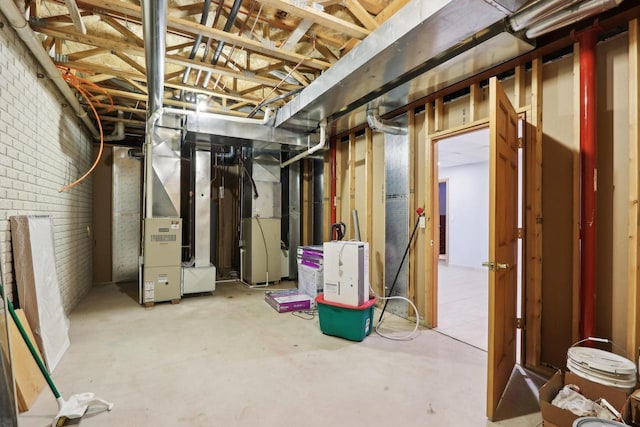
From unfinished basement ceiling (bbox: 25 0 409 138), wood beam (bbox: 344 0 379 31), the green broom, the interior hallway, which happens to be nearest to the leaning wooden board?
the green broom

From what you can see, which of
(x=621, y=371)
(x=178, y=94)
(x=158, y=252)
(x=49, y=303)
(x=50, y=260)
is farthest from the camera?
(x=178, y=94)

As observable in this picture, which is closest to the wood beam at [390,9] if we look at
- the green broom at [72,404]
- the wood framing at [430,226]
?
the wood framing at [430,226]

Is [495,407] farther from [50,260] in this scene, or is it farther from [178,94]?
[178,94]

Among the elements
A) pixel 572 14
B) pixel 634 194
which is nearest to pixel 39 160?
pixel 572 14

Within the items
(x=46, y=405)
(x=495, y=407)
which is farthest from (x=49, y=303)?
(x=495, y=407)

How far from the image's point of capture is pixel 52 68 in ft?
9.41

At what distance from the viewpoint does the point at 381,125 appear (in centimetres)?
363

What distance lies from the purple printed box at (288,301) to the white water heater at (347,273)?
2.90 ft

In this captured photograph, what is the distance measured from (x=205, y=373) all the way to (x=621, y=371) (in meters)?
2.62

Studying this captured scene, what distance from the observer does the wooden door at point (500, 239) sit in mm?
1806

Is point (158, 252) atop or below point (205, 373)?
atop

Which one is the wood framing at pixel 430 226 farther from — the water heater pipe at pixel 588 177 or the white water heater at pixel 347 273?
the water heater pipe at pixel 588 177

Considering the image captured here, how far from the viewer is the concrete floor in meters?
1.87

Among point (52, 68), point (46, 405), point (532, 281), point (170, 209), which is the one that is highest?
point (52, 68)
